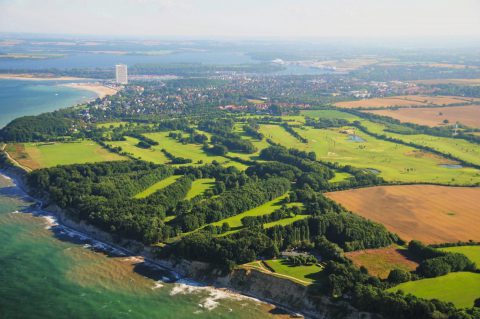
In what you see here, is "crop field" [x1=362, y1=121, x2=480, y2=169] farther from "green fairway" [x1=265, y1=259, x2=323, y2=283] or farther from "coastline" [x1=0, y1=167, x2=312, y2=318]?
"coastline" [x1=0, y1=167, x2=312, y2=318]

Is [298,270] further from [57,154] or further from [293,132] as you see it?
[293,132]

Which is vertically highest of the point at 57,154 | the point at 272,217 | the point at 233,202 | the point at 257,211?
the point at 57,154

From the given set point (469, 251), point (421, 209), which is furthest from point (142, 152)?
point (469, 251)

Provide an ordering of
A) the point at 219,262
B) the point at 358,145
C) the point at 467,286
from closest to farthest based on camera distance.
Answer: the point at 467,286 → the point at 219,262 → the point at 358,145

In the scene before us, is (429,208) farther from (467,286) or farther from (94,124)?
(94,124)

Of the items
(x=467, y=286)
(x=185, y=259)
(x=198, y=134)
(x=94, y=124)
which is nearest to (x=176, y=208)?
(x=185, y=259)
